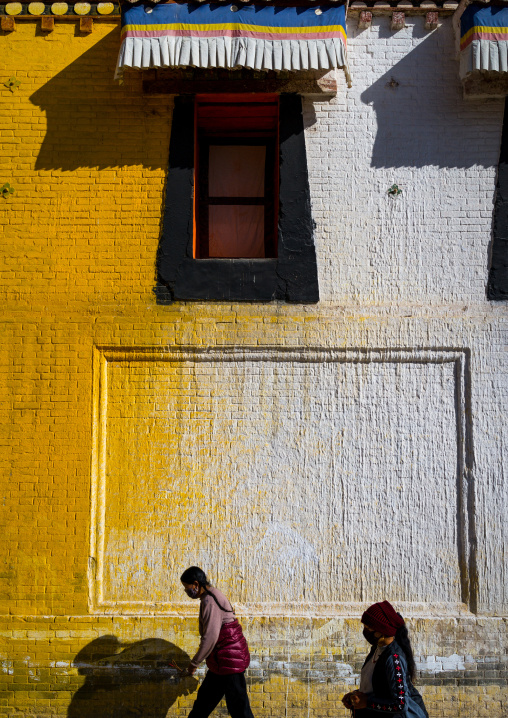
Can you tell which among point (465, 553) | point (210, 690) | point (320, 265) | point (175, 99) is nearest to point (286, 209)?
point (320, 265)

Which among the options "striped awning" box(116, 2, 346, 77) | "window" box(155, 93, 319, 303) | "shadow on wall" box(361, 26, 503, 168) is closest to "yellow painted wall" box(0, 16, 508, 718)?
"window" box(155, 93, 319, 303)

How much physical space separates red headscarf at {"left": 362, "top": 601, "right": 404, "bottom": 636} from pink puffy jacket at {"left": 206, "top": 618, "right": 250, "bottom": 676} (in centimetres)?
160

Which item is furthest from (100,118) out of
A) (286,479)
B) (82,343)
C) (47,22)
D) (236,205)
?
(286,479)

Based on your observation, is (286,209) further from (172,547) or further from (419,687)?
(419,687)

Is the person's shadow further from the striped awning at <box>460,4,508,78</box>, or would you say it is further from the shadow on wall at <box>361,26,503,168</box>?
the striped awning at <box>460,4,508,78</box>

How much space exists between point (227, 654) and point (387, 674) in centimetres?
169

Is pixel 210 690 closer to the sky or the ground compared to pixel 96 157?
closer to the ground

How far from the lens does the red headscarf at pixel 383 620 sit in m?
4.11

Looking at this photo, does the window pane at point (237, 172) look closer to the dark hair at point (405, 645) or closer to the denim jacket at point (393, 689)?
the dark hair at point (405, 645)

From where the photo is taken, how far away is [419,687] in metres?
6.47

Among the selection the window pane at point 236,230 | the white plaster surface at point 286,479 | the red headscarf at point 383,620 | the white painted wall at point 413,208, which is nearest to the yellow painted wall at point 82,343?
the white plaster surface at point 286,479

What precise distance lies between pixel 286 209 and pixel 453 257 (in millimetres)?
1799

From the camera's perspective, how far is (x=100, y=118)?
7.12m

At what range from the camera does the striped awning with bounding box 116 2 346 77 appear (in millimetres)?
6535
